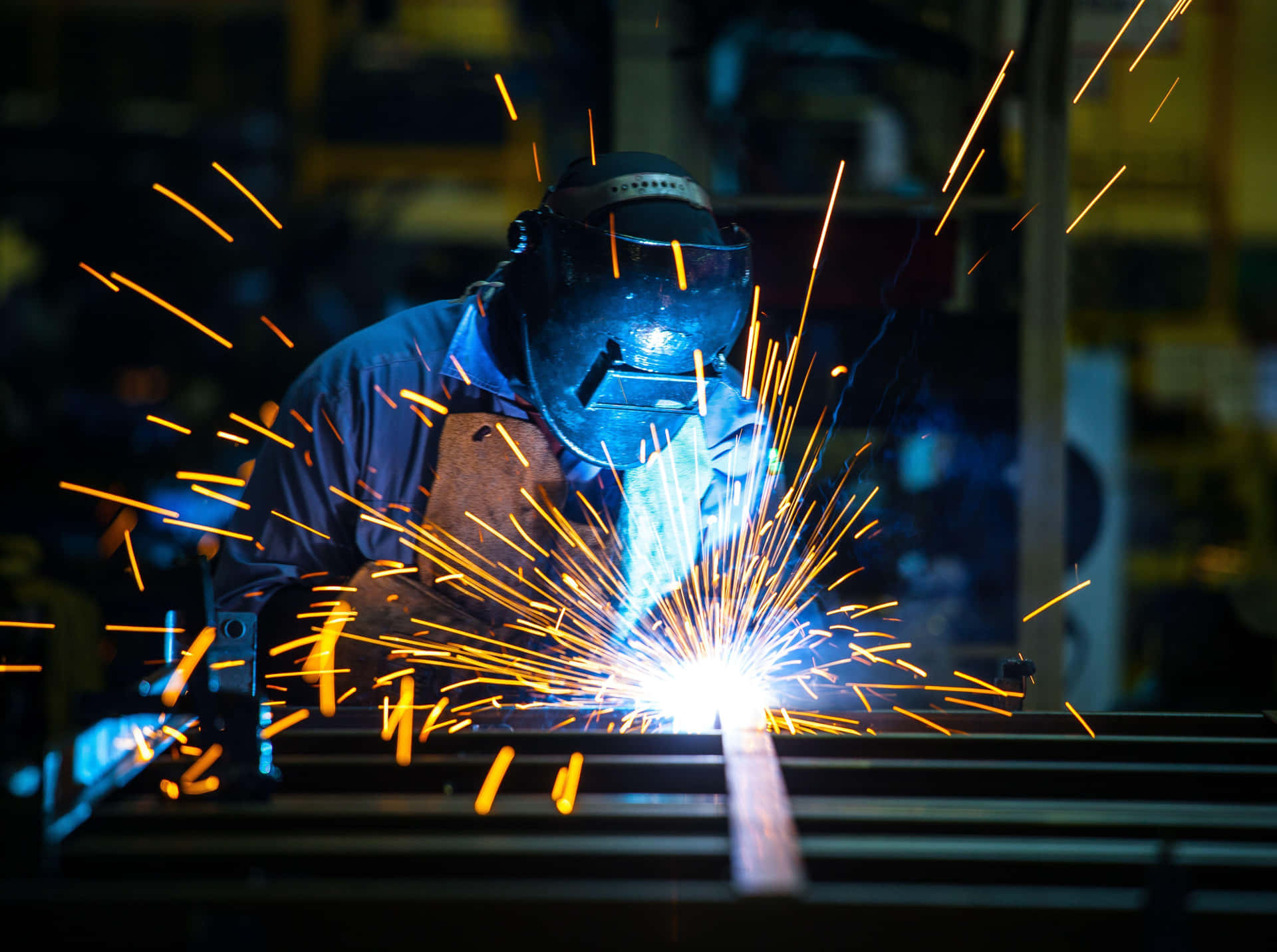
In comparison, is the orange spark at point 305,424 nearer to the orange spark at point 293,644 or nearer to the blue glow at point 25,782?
the orange spark at point 293,644

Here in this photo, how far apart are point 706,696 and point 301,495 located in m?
0.86

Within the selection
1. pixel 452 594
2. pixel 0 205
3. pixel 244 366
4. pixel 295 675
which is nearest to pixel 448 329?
pixel 452 594

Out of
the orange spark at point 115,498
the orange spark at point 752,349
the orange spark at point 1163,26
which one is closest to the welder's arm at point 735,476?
the orange spark at point 752,349

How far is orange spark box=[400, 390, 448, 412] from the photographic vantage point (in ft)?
6.45

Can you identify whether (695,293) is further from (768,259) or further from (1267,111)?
(1267,111)

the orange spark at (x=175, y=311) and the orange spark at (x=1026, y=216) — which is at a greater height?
the orange spark at (x=175, y=311)

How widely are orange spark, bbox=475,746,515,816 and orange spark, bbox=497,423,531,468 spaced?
2.46 feet

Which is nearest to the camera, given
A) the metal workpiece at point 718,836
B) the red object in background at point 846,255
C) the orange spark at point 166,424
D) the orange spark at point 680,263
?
the metal workpiece at point 718,836

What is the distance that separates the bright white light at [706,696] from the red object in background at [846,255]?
1203mm

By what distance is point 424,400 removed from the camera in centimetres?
197

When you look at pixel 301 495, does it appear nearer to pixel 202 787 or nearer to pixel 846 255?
pixel 202 787

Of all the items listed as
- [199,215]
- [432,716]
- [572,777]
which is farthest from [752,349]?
[199,215]

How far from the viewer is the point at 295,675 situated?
5.76ft

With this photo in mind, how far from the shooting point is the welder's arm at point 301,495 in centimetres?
189
